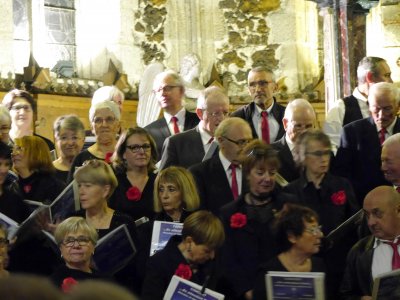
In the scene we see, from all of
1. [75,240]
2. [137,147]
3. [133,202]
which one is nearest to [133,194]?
[133,202]

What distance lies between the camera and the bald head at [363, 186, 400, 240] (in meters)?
5.08

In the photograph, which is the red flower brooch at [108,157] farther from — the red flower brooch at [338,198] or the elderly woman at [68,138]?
the red flower brooch at [338,198]

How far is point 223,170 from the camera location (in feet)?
19.7

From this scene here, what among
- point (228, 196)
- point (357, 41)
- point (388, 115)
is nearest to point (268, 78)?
point (388, 115)

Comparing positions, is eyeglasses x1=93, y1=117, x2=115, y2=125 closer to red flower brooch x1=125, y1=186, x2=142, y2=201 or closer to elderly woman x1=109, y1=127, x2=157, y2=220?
elderly woman x1=109, y1=127, x2=157, y2=220

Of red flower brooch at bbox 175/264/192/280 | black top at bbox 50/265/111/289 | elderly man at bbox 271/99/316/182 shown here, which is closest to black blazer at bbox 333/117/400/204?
elderly man at bbox 271/99/316/182

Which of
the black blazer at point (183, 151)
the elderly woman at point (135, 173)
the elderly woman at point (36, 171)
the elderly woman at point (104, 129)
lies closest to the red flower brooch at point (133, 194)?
the elderly woman at point (135, 173)

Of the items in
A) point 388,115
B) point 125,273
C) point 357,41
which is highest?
point 357,41

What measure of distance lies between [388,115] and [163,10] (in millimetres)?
5432

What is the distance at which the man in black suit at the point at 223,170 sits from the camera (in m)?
5.97

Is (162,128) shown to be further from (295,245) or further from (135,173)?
(295,245)

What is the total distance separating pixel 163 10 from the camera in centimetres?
1152

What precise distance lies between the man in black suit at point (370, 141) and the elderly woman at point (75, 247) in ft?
6.76

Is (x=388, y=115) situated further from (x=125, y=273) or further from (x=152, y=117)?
(x=152, y=117)
